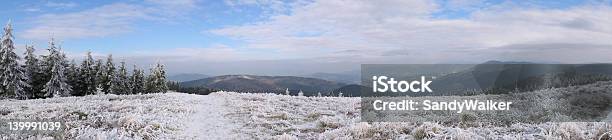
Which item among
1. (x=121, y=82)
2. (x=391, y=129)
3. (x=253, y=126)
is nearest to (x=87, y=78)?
(x=121, y=82)

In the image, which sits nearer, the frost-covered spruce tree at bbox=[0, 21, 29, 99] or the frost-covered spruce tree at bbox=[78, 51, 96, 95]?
the frost-covered spruce tree at bbox=[0, 21, 29, 99]

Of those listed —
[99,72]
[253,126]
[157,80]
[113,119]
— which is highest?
[99,72]

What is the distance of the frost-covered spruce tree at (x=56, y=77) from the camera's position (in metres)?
61.2

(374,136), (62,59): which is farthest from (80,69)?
(374,136)

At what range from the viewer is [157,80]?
77.2m

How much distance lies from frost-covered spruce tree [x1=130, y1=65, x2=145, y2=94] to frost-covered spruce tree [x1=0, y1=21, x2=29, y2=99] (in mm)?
20856

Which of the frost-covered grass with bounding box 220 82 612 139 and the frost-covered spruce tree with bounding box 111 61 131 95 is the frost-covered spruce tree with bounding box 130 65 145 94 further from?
the frost-covered grass with bounding box 220 82 612 139

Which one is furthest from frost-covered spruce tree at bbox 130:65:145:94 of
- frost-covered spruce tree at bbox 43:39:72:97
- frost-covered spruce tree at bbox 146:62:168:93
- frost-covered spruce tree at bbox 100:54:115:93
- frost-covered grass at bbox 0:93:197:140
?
frost-covered grass at bbox 0:93:197:140

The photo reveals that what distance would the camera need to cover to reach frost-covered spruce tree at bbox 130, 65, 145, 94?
78375mm

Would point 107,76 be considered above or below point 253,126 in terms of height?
above

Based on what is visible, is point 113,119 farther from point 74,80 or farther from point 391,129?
point 74,80

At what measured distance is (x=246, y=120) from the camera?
21.0 m

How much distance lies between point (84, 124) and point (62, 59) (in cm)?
4973

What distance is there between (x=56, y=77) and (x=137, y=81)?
1858cm
